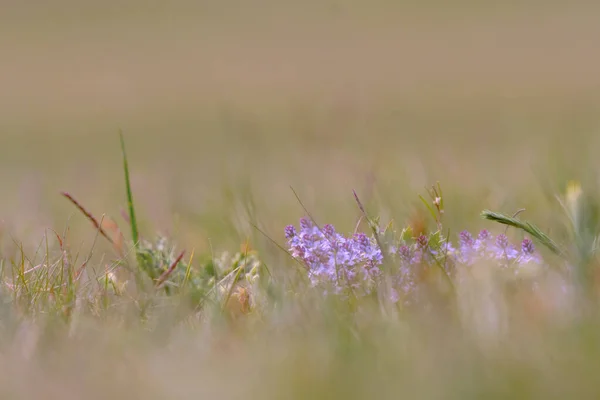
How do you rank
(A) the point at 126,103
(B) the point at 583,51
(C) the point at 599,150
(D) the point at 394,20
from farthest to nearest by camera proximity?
(D) the point at 394,20 → (B) the point at 583,51 → (A) the point at 126,103 → (C) the point at 599,150

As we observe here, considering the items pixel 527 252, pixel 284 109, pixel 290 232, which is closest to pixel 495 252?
pixel 527 252

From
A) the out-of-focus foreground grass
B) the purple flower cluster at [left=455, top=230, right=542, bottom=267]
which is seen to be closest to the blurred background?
the out-of-focus foreground grass

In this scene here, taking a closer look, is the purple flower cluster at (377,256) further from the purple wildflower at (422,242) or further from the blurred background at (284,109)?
the blurred background at (284,109)

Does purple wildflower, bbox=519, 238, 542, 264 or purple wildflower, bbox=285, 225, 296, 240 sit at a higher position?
purple wildflower, bbox=519, 238, 542, 264

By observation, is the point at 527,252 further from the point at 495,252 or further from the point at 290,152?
the point at 290,152

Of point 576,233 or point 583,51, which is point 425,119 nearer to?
point 583,51

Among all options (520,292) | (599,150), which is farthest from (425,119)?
(520,292)

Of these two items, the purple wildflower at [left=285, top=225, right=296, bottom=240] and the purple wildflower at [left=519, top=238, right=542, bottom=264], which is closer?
the purple wildflower at [left=519, top=238, right=542, bottom=264]

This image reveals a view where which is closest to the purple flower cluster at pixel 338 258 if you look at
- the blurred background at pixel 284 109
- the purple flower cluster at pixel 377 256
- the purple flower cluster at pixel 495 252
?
the purple flower cluster at pixel 377 256

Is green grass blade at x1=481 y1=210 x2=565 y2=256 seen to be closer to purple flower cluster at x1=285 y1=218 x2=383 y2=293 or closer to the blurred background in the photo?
purple flower cluster at x1=285 y1=218 x2=383 y2=293
